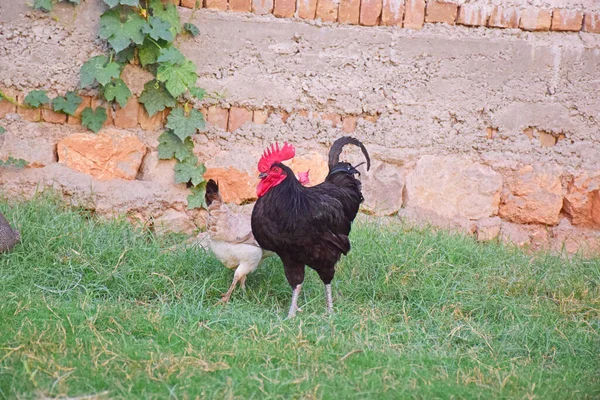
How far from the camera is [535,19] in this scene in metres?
6.08

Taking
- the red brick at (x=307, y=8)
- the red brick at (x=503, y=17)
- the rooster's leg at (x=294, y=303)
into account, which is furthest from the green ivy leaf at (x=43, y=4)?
the red brick at (x=503, y=17)

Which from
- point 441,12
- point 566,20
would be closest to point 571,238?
point 566,20

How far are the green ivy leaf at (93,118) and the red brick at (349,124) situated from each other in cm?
190

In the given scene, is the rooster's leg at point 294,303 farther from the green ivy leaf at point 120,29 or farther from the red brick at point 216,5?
the red brick at point 216,5

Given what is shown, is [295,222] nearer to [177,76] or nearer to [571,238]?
[177,76]

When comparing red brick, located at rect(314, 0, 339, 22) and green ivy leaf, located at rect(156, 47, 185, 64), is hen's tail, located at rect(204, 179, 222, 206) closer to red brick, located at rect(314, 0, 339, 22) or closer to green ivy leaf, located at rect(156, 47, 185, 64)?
green ivy leaf, located at rect(156, 47, 185, 64)

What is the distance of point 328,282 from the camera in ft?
15.7

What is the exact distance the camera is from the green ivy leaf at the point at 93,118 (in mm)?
5813

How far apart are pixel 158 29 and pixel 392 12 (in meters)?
1.84

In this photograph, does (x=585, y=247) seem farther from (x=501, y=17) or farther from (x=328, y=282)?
(x=328, y=282)

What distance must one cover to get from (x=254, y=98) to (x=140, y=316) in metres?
2.32

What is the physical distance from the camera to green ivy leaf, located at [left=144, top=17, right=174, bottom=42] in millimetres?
5590

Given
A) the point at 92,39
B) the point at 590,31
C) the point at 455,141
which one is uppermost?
the point at 590,31

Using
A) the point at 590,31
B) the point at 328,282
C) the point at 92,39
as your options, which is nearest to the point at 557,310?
the point at 328,282
